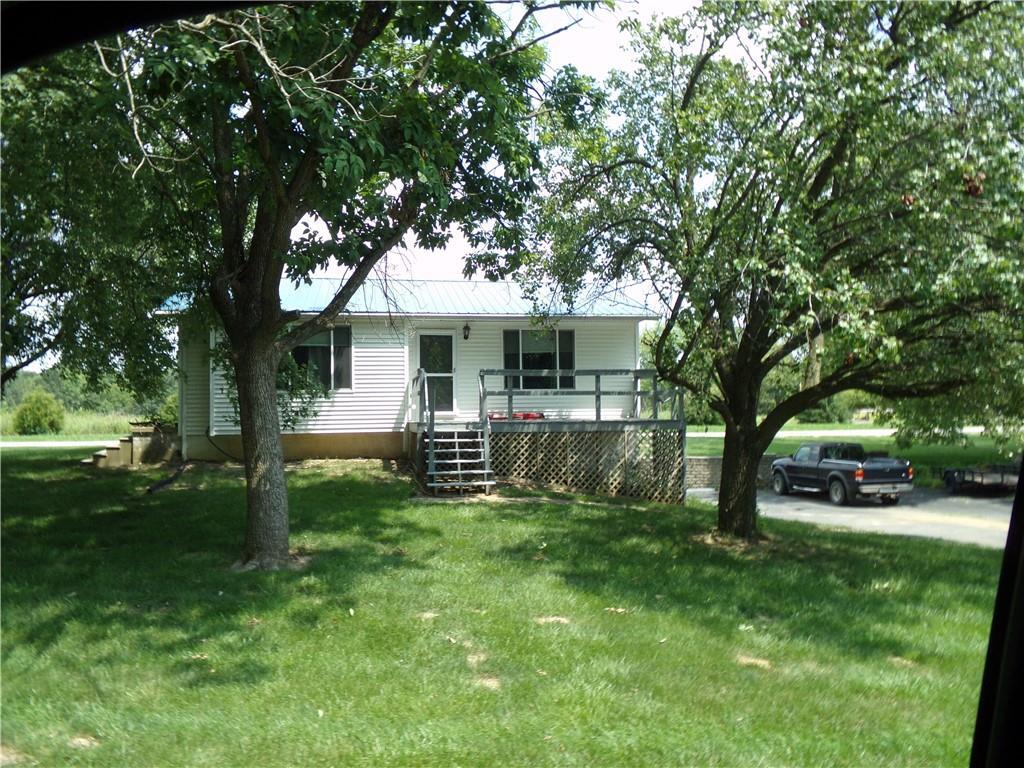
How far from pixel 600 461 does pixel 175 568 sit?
10.5 meters

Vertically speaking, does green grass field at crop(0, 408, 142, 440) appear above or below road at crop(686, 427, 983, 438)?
above

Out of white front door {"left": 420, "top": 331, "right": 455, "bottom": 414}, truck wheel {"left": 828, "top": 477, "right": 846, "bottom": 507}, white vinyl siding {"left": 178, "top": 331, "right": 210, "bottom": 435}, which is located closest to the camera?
white vinyl siding {"left": 178, "top": 331, "right": 210, "bottom": 435}

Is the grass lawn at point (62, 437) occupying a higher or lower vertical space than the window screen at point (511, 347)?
lower

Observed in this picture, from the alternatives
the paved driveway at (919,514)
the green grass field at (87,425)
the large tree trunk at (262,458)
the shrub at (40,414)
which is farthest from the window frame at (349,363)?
the shrub at (40,414)

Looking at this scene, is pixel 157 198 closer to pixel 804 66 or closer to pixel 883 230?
pixel 804 66

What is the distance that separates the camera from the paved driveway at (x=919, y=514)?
17031 mm

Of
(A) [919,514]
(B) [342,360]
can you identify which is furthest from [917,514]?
(B) [342,360]

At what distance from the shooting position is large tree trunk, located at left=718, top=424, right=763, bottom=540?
11.4 metres

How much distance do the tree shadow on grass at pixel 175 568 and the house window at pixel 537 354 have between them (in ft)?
22.4

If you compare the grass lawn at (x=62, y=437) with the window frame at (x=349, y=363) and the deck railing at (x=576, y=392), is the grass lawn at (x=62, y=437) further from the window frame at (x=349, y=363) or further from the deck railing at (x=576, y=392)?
the deck railing at (x=576, y=392)

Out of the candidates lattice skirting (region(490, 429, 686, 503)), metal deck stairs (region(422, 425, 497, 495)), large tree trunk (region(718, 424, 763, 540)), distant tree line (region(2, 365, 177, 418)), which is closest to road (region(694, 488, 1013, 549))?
lattice skirting (region(490, 429, 686, 503))

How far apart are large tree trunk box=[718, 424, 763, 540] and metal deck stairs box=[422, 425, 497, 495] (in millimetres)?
4587

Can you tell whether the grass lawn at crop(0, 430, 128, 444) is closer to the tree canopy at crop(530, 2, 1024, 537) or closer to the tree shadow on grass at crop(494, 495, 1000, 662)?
the tree shadow on grass at crop(494, 495, 1000, 662)

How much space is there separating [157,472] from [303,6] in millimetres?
12503
